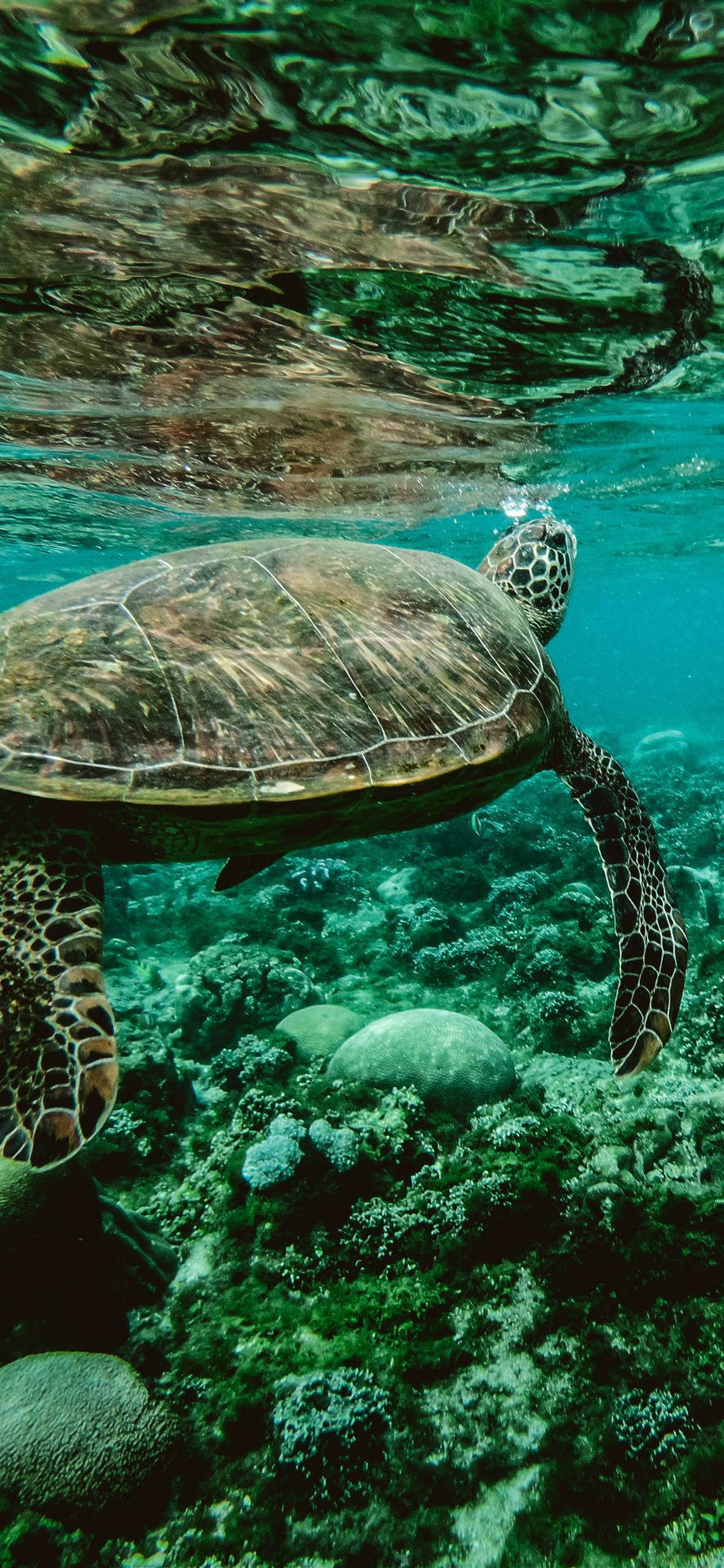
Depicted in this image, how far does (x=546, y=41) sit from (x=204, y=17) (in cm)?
180

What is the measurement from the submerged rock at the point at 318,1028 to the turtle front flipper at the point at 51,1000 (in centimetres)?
386

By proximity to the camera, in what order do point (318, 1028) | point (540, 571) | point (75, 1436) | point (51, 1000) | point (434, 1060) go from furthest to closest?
point (318, 1028), point (540, 571), point (434, 1060), point (75, 1436), point (51, 1000)

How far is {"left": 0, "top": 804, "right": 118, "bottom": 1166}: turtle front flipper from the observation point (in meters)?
2.60

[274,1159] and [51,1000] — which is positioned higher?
[51,1000]

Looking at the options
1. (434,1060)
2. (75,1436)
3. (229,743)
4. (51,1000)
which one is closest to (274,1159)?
(434,1060)

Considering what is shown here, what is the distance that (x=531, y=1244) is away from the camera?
394 cm

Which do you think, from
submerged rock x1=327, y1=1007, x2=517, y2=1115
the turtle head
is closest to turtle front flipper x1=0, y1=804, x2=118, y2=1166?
submerged rock x1=327, y1=1007, x2=517, y2=1115

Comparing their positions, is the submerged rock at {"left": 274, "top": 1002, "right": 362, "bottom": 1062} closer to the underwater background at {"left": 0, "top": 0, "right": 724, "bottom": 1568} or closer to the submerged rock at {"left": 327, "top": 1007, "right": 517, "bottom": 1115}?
the underwater background at {"left": 0, "top": 0, "right": 724, "bottom": 1568}

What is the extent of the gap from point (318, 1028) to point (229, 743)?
440cm

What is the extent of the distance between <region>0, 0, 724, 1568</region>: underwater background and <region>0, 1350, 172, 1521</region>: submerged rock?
0.5 inches

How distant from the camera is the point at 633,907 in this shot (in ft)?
14.8

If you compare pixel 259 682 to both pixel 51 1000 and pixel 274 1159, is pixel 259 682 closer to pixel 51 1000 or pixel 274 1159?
pixel 51 1000

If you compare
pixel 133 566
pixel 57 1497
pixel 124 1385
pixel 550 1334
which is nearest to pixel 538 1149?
pixel 550 1334

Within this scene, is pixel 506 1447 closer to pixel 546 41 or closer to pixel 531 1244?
pixel 531 1244
